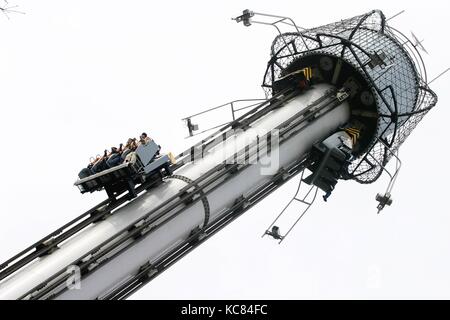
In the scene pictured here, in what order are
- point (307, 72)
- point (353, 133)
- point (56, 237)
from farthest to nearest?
point (353, 133)
point (307, 72)
point (56, 237)

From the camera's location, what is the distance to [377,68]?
136ft

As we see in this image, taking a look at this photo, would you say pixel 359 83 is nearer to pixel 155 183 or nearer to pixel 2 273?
pixel 155 183

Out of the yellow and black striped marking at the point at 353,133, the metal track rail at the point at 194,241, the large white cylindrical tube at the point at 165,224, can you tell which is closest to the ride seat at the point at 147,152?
the large white cylindrical tube at the point at 165,224

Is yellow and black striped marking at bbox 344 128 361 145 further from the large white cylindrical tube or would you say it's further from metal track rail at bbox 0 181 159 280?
metal track rail at bbox 0 181 159 280

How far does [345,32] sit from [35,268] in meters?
24.9

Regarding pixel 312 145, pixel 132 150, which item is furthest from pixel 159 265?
pixel 312 145

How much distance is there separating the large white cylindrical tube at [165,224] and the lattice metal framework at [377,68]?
11.2ft

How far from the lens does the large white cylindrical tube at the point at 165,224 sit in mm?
27922

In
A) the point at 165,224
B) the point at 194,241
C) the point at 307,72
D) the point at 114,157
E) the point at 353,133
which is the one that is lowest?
the point at 194,241

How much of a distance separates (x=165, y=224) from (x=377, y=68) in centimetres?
1855

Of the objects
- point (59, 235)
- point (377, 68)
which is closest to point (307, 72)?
point (377, 68)

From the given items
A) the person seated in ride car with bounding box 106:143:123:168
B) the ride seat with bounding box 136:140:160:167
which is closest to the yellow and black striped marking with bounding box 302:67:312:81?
the ride seat with bounding box 136:140:160:167

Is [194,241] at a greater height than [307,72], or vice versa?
[307,72]

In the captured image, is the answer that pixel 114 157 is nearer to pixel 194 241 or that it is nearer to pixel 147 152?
pixel 147 152
